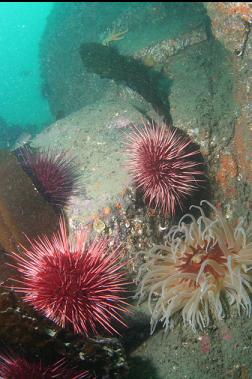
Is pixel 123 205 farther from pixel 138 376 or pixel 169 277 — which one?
pixel 138 376

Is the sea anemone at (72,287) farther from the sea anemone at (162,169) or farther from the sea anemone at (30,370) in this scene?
the sea anemone at (162,169)

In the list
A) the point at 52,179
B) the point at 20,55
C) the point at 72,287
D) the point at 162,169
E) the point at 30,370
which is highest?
the point at 20,55

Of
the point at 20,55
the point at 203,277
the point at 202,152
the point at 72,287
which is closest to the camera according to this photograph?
the point at 72,287

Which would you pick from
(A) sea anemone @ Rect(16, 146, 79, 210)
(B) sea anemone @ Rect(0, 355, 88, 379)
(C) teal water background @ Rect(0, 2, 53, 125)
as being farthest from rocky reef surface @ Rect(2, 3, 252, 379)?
(C) teal water background @ Rect(0, 2, 53, 125)

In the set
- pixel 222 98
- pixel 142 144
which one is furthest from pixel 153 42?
pixel 142 144

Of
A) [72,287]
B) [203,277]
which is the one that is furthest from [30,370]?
[203,277]

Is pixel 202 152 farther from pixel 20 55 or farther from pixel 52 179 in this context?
pixel 20 55
